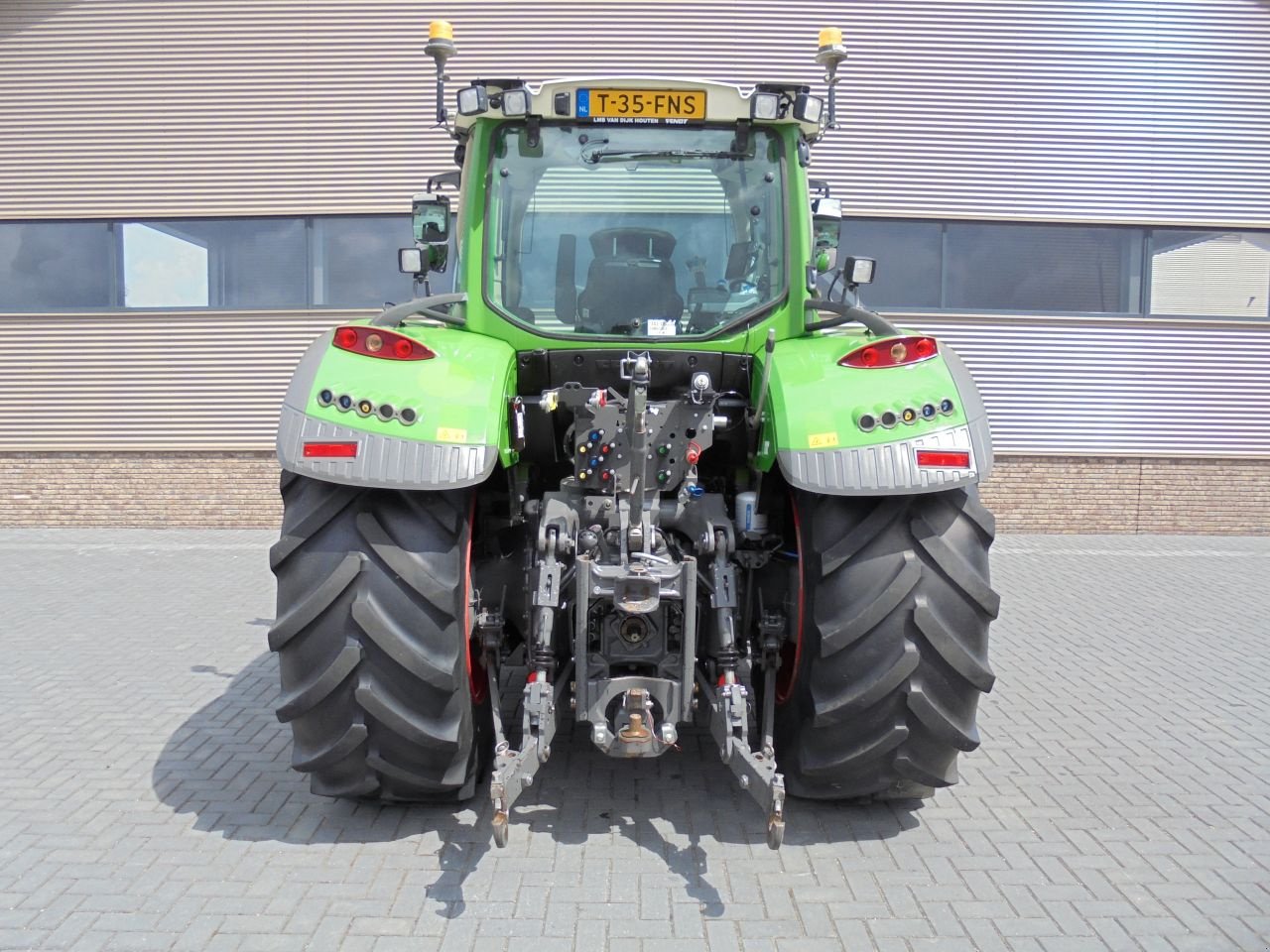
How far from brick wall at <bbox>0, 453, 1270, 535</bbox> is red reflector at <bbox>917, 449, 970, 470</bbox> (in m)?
8.27

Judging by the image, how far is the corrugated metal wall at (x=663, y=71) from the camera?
34.9 feet

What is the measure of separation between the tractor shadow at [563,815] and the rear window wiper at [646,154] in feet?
8.18

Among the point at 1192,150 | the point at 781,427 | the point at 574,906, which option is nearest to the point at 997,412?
the point at 1192,150

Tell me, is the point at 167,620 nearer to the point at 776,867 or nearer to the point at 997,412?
the point at 776,867

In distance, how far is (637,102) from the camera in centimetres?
383

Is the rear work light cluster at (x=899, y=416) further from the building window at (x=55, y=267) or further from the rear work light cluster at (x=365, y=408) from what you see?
the building window at (x=55, y=267)

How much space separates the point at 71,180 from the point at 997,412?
10590 mm

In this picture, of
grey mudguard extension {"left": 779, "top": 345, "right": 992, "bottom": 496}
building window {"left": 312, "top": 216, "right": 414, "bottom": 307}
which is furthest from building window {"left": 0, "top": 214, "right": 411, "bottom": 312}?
grey mudguard extension {"left": 779, "top": 345, "right": 992, "bottom": 496}

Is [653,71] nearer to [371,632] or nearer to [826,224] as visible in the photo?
[826,224]

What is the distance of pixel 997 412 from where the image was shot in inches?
428

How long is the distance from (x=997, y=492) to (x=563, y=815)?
8643 millimetres

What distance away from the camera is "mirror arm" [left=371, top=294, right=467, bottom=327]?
3.80 meters

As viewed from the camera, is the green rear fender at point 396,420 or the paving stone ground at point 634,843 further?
the green rear fender at point 396,420

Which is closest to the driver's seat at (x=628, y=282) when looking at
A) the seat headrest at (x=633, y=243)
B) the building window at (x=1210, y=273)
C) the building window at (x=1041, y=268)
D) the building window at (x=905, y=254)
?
the seat headrest at (x=633, y=243)
